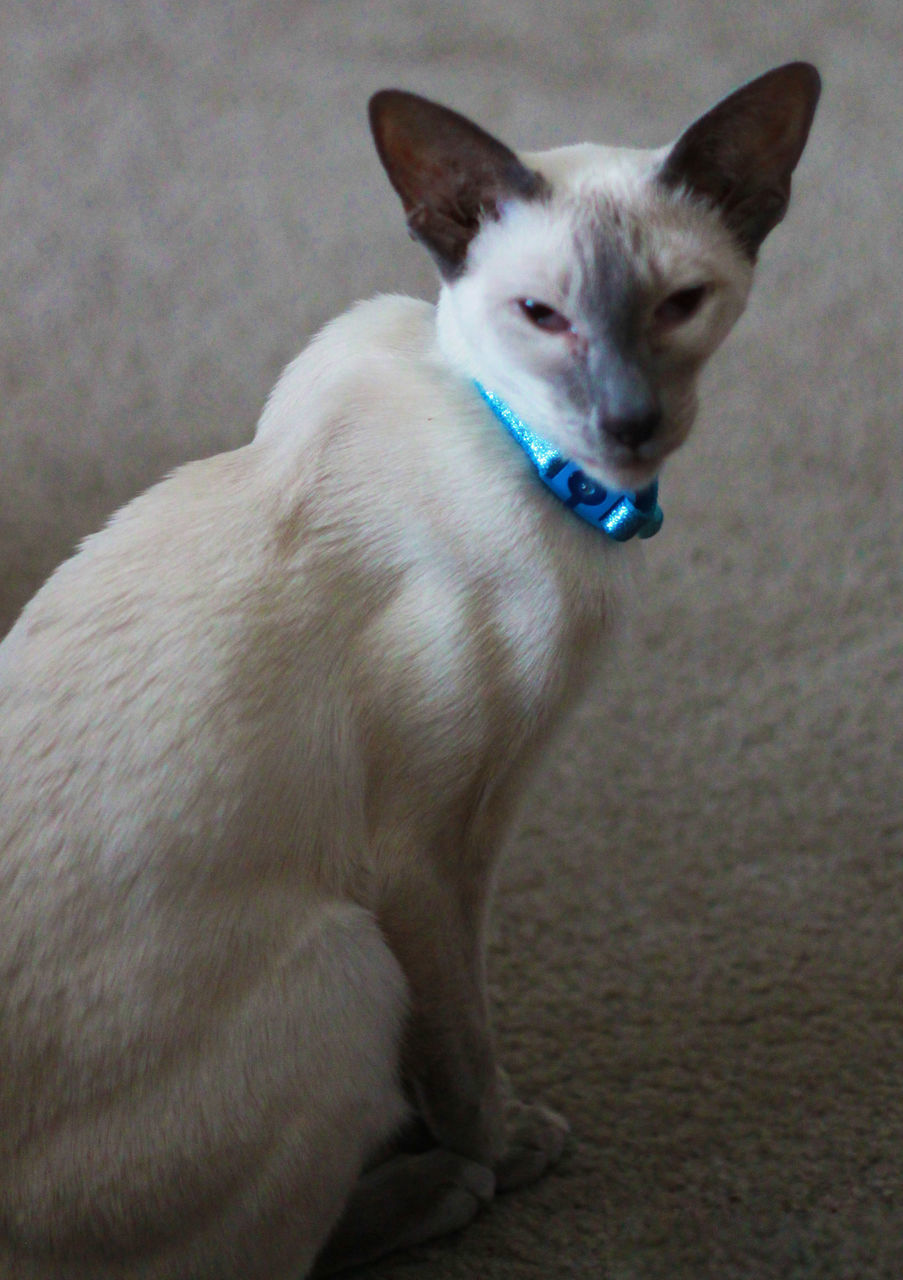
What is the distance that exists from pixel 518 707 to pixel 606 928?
0.53m

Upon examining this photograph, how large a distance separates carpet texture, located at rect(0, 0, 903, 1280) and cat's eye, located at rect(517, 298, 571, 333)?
0.26 m

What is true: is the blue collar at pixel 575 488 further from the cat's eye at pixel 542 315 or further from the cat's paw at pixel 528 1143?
the cat's paw at pixel 528 1143

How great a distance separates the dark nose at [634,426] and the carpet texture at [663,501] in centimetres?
21

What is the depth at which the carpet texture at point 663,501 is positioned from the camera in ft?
4.23

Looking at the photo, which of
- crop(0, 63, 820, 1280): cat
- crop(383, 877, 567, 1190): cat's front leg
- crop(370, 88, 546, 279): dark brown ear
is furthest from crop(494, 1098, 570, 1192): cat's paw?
crop(370, 88, 546, 279): dark brown ear

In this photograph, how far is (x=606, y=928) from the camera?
1.51 m

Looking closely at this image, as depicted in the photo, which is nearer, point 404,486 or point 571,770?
point 404,486

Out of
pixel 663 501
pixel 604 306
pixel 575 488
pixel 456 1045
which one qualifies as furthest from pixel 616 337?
pixel 663 501

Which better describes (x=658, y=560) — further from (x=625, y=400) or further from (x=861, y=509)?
(x=625, y=400)

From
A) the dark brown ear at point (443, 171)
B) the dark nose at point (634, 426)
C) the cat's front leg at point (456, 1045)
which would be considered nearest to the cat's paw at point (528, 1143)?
the cat's front leg at point (456, 1045)

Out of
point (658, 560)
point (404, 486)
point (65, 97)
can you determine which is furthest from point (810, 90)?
point (65, 97)

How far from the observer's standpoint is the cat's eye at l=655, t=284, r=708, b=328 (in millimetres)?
1008

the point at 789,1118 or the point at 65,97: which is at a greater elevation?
the point at 65,97

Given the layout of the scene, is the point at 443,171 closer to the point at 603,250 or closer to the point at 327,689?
the point at 603,250
